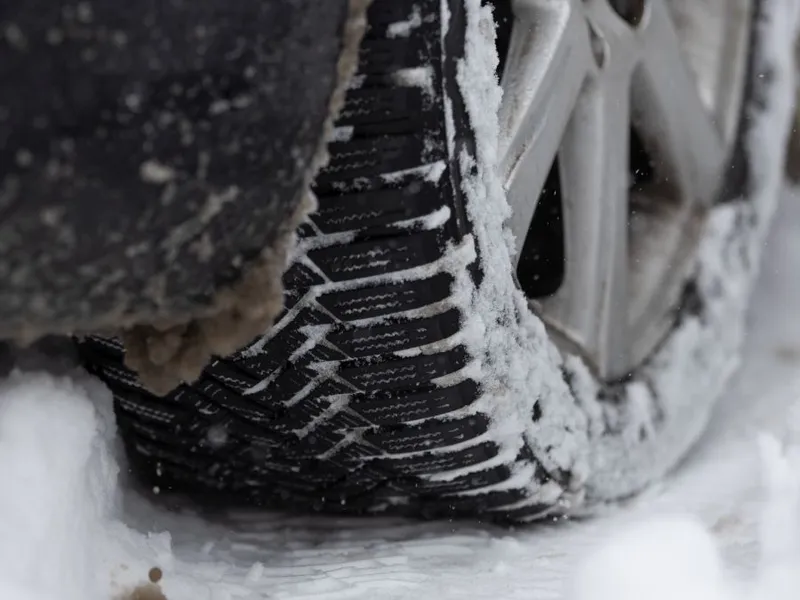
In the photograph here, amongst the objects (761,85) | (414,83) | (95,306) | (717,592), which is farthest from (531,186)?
(761,85)

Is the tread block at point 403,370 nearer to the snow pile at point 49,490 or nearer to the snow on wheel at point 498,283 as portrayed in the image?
the snow on wheel at point 498,283

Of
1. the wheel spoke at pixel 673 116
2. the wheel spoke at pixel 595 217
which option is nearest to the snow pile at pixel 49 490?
the wheel spoke at pixel 595 217

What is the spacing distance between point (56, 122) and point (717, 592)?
2.23 ft

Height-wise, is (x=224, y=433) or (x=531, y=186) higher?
(x=531, y=186)

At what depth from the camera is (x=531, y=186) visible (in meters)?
1.01

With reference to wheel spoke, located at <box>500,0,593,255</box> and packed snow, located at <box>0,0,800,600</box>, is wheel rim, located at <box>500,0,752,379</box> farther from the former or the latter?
packed snow, located at <box>0,0,800,600</box>

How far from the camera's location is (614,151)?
1187 millimetres

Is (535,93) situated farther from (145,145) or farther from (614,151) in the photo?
(145,145)

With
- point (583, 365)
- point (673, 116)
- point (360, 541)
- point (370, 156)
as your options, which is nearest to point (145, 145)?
point (370, 156)

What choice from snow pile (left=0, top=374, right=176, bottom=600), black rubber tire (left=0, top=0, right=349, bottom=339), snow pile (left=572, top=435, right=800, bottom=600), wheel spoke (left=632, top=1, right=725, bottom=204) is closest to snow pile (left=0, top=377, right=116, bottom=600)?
snow pile (left=0, top=374, right=176, bottom=600)

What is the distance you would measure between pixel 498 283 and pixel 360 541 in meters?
0.36

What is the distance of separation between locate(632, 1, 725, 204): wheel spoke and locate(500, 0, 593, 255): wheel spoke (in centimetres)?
23

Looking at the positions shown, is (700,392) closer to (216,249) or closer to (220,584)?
(220,584)

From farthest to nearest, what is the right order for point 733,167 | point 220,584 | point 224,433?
point 733,167 → point 224,433 → point 220,584
